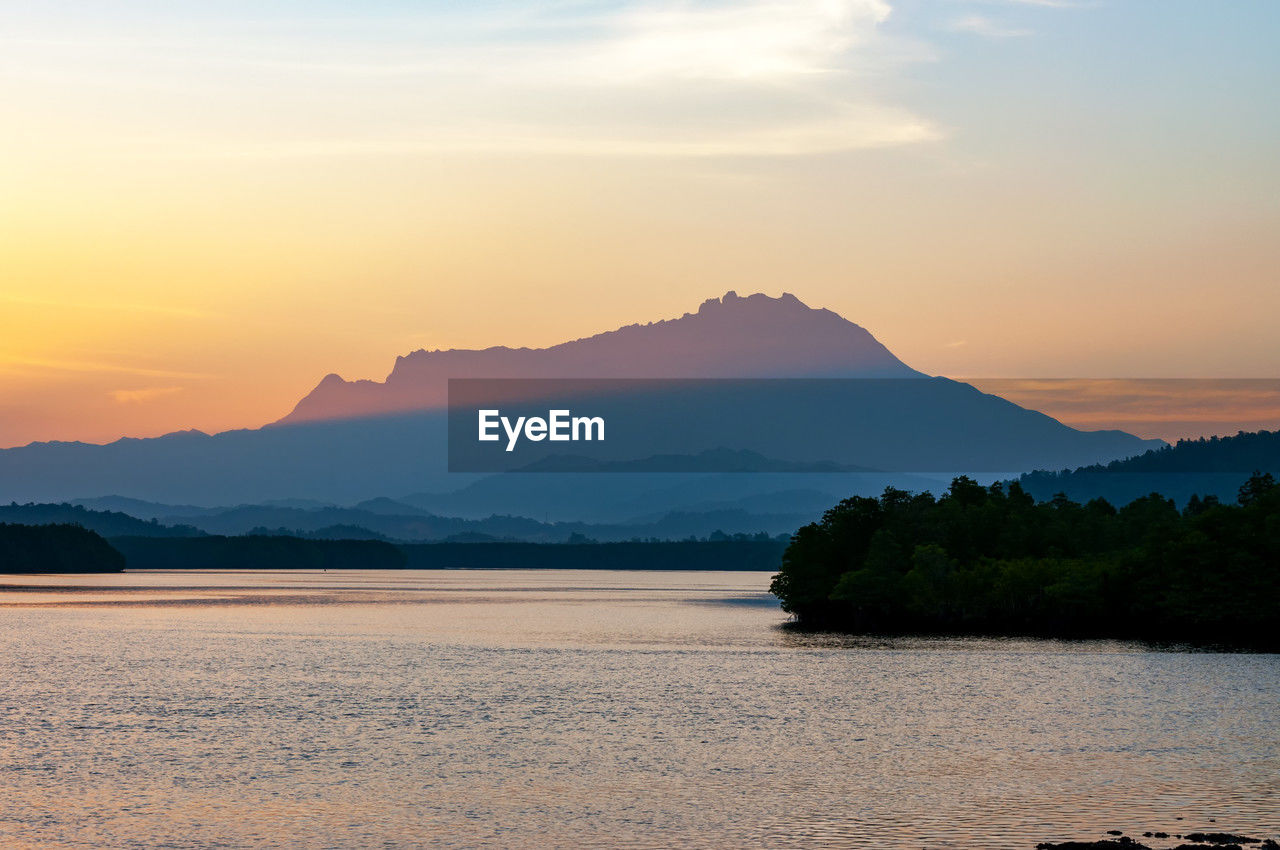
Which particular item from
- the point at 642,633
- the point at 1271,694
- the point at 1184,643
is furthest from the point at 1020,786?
the point at 642,633

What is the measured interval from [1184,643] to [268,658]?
108 meters

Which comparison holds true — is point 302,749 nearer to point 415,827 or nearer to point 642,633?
point 415,827

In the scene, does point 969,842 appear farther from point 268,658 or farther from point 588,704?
point 268,658

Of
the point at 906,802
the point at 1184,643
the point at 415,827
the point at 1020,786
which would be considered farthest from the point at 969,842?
the point at 1184,643

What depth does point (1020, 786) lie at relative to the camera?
66938 mm

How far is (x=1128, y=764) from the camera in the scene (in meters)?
73.9

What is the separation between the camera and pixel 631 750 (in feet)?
265

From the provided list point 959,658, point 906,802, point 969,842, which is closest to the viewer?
point 969,842

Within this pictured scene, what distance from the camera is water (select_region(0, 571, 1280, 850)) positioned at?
57.9m

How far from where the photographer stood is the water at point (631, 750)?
2279 inches

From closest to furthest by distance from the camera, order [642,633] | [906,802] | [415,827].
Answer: [415,827], [906,802], [642,633]

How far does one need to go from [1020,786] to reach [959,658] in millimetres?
85325

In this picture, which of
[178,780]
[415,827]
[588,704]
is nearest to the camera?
[415,827]

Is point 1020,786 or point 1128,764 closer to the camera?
point 1020,786
